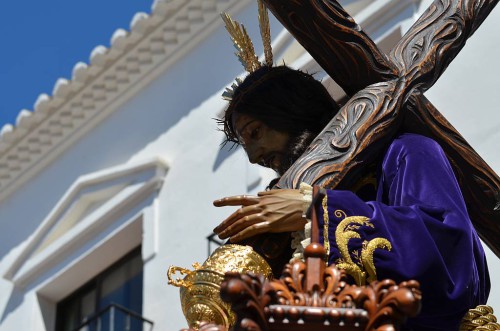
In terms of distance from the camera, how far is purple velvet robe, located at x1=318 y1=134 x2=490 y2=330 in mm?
4086

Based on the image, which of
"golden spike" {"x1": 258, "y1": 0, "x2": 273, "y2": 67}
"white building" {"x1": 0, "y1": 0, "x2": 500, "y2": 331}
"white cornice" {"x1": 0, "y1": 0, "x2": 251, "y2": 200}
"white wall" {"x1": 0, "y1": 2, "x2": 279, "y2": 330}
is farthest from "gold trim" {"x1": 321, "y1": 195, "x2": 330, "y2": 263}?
"white cornice" {"x1": 0, "y1": 0, "x2": 251, "y2": 200}

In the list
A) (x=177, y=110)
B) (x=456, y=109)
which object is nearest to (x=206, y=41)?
(x=177, y=110)

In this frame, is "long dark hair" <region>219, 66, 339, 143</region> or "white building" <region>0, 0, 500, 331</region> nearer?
"long dark hair" <region>219, 66, 339, 143</region>

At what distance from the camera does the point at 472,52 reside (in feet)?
31.3

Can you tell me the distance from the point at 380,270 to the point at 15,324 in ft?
28.7

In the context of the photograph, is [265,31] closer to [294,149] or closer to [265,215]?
[294,149]

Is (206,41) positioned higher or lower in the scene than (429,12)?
higher

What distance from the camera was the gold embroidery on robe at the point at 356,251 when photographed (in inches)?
160

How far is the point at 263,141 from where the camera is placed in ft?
15.6

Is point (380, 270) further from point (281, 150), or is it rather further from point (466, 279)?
point (281, 150)

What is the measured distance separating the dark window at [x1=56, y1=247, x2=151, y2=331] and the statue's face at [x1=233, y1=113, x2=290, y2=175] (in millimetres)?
6416

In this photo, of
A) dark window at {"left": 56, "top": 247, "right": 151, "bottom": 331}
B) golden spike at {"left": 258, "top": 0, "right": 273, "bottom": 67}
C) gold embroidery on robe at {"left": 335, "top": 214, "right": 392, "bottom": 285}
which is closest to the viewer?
→ gold embroidery on robe at {"left": 335, "top": 214, "right": 392, "bottom": 285}

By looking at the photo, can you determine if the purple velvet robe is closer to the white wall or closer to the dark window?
the white wall

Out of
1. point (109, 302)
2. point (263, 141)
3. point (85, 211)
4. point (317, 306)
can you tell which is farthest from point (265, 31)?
point (85, 211)
